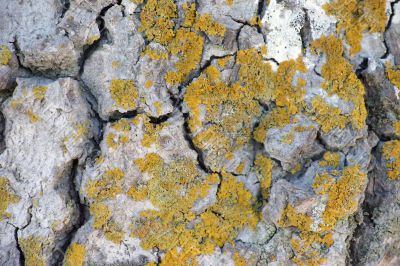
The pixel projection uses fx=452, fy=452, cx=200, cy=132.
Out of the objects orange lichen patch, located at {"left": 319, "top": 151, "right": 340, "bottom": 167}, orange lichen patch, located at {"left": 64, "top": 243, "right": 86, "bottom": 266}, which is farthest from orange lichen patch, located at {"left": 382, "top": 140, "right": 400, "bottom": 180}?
orange lichen patch, located at {"left": 64, "top": 243, "right": 86, "bottom": 266}

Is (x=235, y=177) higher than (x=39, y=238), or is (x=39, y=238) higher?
(x=235, y=177)

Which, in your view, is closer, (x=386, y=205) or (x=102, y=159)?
(x=102, y=159)

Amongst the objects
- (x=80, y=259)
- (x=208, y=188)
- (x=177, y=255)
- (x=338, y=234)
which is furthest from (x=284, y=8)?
(x=80, y=259)

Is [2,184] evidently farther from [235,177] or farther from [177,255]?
[235,177]

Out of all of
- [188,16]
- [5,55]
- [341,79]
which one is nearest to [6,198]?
[5,55]

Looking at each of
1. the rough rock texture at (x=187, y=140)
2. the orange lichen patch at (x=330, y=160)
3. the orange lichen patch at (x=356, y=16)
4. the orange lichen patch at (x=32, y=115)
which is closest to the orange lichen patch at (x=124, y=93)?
the rough rock texture at (x=187, y=140)

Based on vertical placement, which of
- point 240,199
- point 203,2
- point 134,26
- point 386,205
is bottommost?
point 240,199
